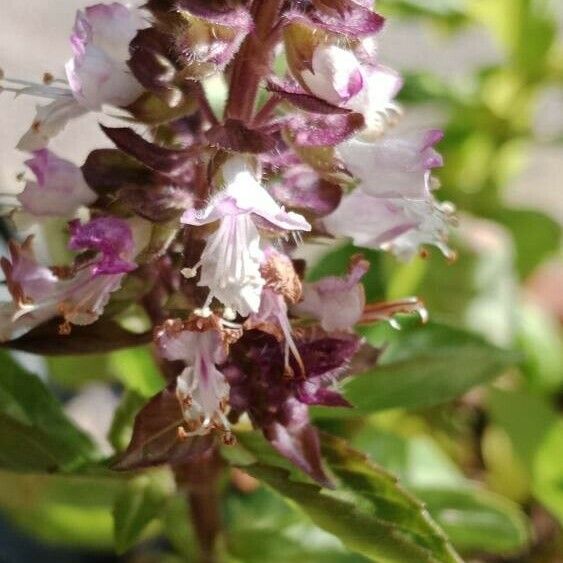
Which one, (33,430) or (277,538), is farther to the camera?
(277,538)

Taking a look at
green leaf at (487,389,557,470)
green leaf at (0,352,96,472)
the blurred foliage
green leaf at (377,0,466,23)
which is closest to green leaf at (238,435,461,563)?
the blurred foliage

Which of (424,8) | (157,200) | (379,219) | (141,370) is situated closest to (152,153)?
(157,200)

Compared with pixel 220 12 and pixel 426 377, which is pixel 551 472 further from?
pixel 220 12

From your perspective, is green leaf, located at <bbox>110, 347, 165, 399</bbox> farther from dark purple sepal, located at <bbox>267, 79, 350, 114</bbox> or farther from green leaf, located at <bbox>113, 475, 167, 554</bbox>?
dark purple sepal, located at <bbox>267, 79, 350, 114</bbox>

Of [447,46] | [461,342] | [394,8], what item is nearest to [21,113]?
[394,8]

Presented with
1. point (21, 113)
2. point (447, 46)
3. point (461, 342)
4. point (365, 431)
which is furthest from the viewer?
point (447, 46)

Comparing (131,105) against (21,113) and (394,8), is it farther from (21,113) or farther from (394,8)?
(21,113)

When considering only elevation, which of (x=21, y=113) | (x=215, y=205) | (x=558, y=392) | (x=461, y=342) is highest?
(x=215, y=205)
